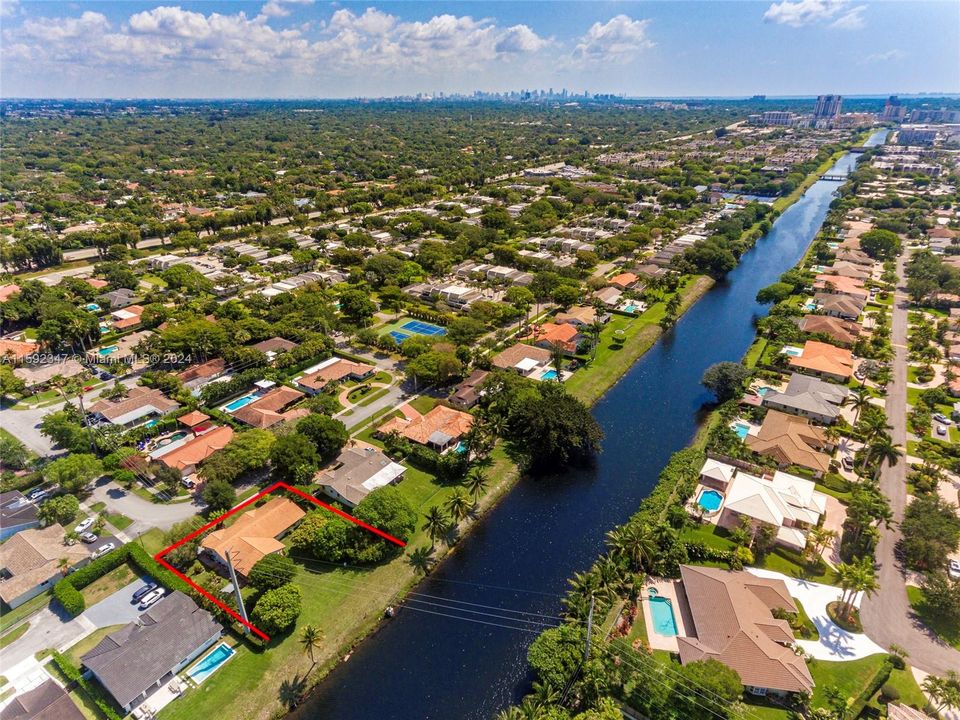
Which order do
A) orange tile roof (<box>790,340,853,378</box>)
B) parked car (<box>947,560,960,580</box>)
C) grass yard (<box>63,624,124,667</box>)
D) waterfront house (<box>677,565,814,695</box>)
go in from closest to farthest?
1. waterfront house (<box>677,565,814,695</box>)
2. grass yard (<box>63,624,124,667</box>)
3. parked car (<box>947,560,960,580</box>)
4. orange tile roof (<box>790,340,853,378</box>)

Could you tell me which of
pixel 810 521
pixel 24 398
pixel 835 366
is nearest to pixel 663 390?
pixel 835 366

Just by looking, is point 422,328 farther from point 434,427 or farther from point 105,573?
point 105,573

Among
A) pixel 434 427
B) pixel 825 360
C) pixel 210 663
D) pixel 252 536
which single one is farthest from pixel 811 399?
pixel 210 663

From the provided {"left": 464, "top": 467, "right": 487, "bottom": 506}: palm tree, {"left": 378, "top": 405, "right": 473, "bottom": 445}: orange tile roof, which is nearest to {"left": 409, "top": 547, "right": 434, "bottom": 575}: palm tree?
{"left": 464, "top": 467, "right": 487, "bottom": 506}: palm tree

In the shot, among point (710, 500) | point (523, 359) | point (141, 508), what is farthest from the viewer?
point (523, 359)

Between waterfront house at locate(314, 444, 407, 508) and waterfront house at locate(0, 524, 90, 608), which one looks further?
waterfront house at locate(314, 444, 407, 508)

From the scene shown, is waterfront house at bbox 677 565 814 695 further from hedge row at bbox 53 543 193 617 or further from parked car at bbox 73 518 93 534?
parked car at bbox 73 518 93 534

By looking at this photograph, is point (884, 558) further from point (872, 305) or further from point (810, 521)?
point (872, 305)
